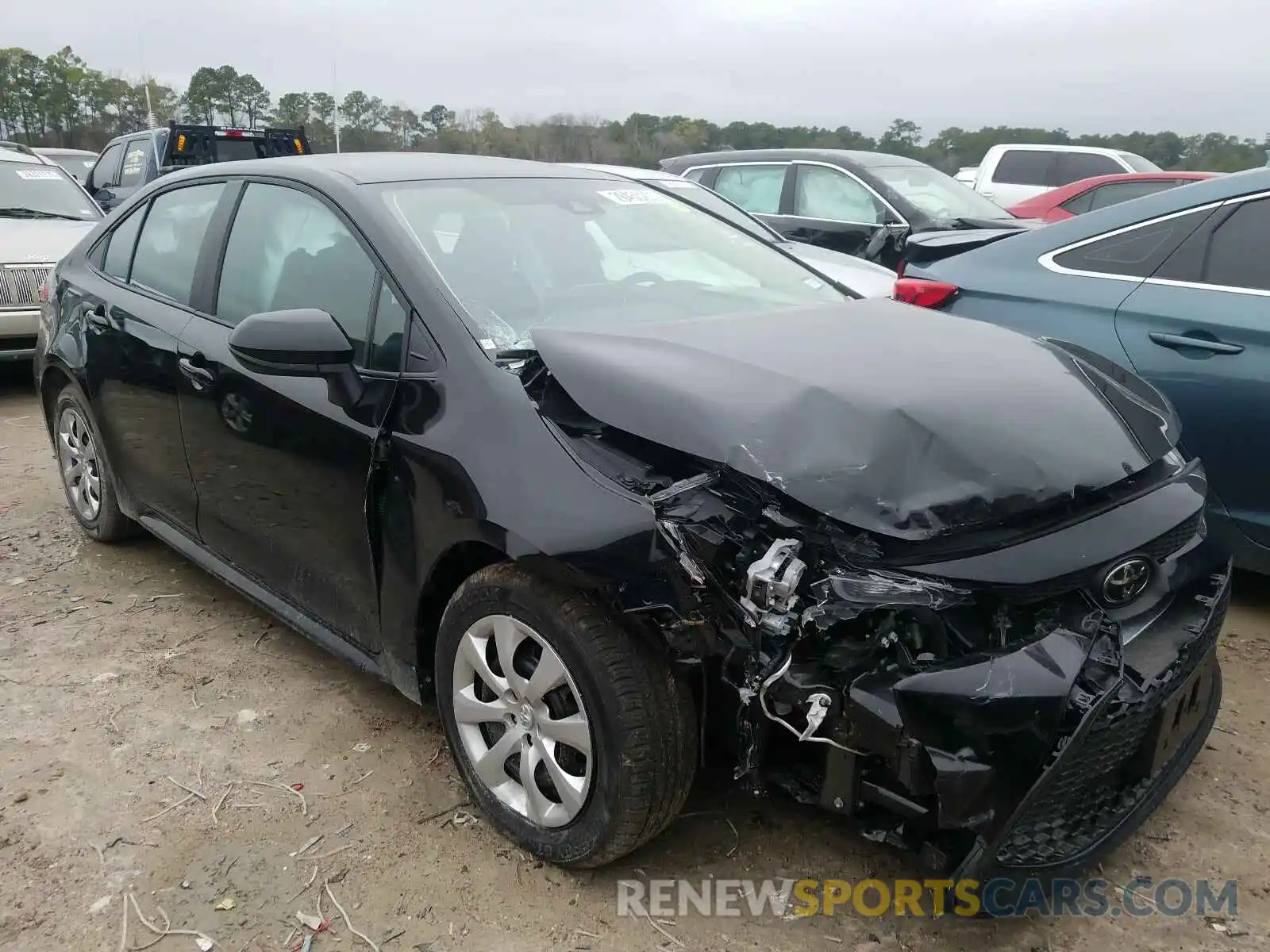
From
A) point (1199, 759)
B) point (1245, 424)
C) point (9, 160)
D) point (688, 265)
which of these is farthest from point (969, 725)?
point (9, 160)

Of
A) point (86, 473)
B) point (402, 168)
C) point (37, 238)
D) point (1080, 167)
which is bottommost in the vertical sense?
point (86, 473)

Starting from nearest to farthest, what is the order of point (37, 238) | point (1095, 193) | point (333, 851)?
point (333, 851)
point (37, 238)
point (1095, 193)

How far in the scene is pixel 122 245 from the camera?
3.88 metres

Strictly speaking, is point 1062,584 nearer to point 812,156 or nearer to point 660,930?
point 660,930

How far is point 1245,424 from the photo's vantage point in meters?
3.17

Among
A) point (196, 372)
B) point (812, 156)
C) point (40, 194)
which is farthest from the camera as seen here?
point (40, 194)

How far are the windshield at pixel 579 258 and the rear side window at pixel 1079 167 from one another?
11217mm

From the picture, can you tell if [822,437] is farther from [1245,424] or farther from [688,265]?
[1245,424]

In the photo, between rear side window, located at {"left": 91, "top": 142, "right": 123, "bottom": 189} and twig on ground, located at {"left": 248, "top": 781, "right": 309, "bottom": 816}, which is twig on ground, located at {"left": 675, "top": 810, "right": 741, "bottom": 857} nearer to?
twig on ground, located at {"left": 248, "top": 781, "right": 309, "bottom": 816}

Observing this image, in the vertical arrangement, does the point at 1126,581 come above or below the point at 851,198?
below

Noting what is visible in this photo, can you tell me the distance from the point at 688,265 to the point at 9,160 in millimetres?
8124

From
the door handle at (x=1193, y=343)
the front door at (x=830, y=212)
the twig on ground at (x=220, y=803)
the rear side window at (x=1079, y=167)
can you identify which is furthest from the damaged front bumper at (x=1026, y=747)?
the rear side window at (x=1079, y=167)

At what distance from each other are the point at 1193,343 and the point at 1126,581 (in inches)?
65.7

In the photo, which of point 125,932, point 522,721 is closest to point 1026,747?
point 522,721
